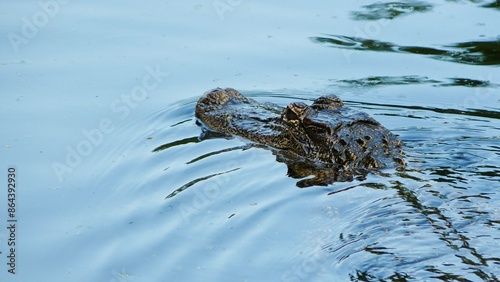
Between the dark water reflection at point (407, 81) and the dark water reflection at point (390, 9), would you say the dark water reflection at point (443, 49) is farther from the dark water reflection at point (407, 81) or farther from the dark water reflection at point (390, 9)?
the dark water reflection at point (390, 9)

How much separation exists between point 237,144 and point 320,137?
1070 mm

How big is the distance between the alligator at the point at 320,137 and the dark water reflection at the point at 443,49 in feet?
10.6

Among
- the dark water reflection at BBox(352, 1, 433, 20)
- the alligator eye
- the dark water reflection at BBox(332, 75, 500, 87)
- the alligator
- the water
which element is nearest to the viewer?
the water

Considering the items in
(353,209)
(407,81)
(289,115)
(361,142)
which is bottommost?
(407,81)

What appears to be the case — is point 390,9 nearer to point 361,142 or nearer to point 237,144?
point 237,144

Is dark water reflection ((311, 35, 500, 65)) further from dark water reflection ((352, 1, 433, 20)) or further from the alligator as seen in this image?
the alligator

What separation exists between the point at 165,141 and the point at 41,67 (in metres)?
2.98

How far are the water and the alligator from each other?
0.19m

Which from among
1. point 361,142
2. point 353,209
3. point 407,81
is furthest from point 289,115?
point 407,81

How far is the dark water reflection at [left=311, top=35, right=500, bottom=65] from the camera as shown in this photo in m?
12.6

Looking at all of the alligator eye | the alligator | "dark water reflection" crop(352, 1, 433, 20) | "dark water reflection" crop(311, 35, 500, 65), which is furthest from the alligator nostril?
"dark water reflection" crop(352, 1, 433, 20)

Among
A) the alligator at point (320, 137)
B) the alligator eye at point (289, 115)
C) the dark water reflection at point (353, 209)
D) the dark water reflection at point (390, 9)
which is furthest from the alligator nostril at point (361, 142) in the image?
the dark water reflection at point (390, 9)

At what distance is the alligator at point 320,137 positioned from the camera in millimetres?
8961

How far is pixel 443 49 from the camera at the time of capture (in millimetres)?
12867
